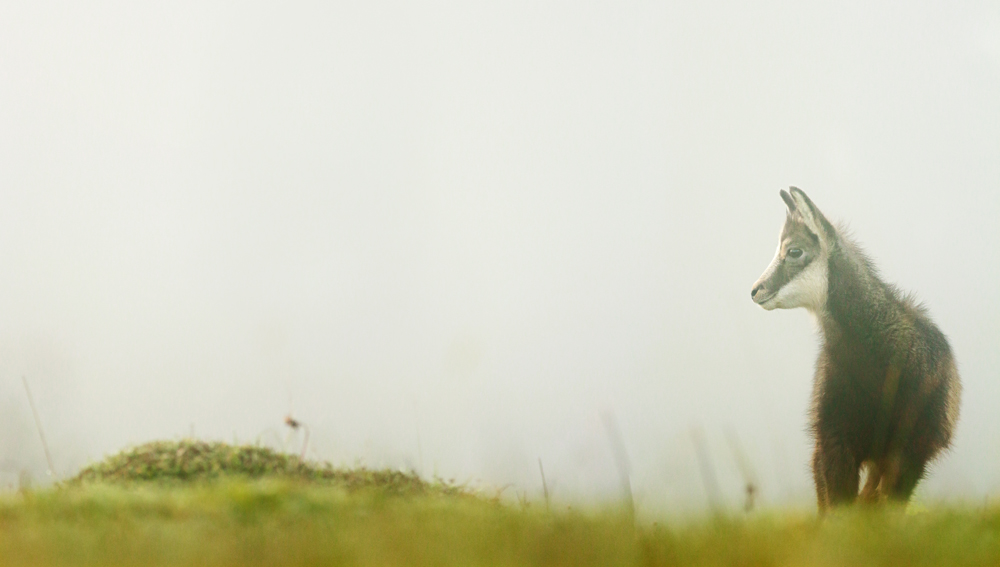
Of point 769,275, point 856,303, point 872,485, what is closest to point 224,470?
point 769,275

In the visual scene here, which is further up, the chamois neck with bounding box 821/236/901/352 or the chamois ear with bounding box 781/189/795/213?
the chamois ear with bounding box 781/189/795/213

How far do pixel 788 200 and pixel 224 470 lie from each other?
5.07 meters

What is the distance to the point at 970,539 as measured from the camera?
8.36 ft

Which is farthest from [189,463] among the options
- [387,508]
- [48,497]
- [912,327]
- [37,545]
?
[912,327]

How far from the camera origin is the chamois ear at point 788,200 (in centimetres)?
524

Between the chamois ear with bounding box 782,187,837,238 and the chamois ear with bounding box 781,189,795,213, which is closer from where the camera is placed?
the chamois ear with bounding box 782,187,837,238

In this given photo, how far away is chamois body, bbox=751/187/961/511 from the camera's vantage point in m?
4.66

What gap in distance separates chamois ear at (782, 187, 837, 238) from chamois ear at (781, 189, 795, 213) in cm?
13

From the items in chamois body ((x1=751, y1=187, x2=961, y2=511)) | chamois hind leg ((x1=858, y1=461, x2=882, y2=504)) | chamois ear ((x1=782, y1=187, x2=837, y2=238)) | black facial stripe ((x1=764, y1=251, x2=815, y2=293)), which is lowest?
chamois hind leg ((x1=858, y1=461, x2=882, y2=504))

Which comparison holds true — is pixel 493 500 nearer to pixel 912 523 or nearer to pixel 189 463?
pixel 189 463

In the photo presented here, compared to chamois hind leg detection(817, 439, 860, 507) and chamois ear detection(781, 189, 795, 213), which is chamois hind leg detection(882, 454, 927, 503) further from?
chamois ear detection(781, 189, 795, 213)

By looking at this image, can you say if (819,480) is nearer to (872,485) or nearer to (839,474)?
(839,474)

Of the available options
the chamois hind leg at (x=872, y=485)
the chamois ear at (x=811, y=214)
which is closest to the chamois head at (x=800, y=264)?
the chamois ear at (x=811, y=214)

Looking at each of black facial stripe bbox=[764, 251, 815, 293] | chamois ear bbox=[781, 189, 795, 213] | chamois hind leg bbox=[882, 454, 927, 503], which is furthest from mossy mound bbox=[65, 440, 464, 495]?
chamois ear bbox=[781, 189, 795, 213]
